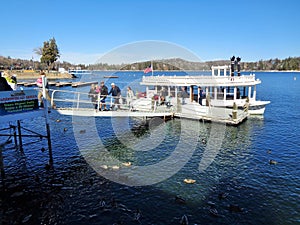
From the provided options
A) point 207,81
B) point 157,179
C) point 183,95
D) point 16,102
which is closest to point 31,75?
point 183,95

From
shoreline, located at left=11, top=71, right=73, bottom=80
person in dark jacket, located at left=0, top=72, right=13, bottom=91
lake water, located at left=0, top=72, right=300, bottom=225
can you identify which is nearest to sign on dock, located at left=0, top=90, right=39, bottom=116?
person in dark jacket, located at left=0, top=72, right=13, bottom=91

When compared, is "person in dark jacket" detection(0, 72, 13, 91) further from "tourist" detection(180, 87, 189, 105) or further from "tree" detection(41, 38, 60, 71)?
"tree" detection(41, 38, 60, 71)

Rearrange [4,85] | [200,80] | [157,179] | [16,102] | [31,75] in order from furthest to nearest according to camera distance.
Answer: [31,75]
[200,80]
[4,85]
[16,102]
[157,179]

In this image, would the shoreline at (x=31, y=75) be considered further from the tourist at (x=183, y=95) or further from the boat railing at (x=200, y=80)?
the tourist at (x=183, y=95)

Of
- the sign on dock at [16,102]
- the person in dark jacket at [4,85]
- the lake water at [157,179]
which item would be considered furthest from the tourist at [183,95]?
the person in dark jacket at [4,85]

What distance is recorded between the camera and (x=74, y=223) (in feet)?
34.6

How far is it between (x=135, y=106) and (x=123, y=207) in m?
16.4

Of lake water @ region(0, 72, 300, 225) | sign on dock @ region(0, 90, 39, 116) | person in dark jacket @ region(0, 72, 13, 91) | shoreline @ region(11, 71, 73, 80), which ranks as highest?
shoreline @ region(11, 71, 73, 80)

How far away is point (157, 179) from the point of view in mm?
14766

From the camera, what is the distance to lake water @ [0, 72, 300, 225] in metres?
11.2

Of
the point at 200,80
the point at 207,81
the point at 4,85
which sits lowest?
the point at 207,81

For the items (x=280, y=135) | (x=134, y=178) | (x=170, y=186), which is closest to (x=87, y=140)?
(x=134, y=178)

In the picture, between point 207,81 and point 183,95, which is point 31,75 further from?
point 207,81

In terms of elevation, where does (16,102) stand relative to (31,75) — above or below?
below
